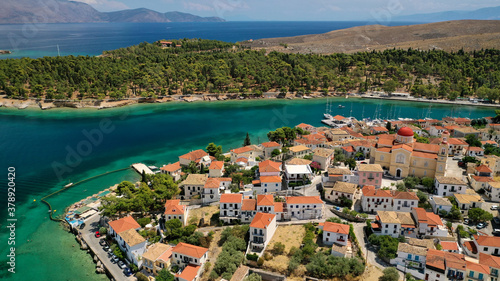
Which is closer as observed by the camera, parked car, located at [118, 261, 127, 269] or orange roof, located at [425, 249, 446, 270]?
orange roof, located at [425, 249, 446, 270]

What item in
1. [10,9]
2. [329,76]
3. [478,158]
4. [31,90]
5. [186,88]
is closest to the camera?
[478,158]

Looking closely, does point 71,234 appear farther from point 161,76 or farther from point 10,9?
point 10,9

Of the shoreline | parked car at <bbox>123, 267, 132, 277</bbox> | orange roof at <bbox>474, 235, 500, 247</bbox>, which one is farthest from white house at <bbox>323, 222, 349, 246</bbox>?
the shoreline

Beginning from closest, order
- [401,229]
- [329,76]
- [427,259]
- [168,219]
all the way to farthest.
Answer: [427,259] → [401,229] → [168,219] → [329,76]

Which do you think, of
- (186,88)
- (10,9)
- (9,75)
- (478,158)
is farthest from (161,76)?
(10,9)

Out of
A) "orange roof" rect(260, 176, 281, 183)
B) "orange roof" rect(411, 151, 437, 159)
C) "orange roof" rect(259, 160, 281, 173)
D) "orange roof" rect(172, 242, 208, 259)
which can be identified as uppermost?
"orange roof" rect(411, 151, 437, 159)

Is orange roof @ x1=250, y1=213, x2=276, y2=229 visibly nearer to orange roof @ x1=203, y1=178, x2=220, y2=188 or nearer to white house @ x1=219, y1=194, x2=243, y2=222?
white house @ x1=219, y1=194, x2=243, y2=222

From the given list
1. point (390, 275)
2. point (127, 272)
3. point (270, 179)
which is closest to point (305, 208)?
point (270, 179)
